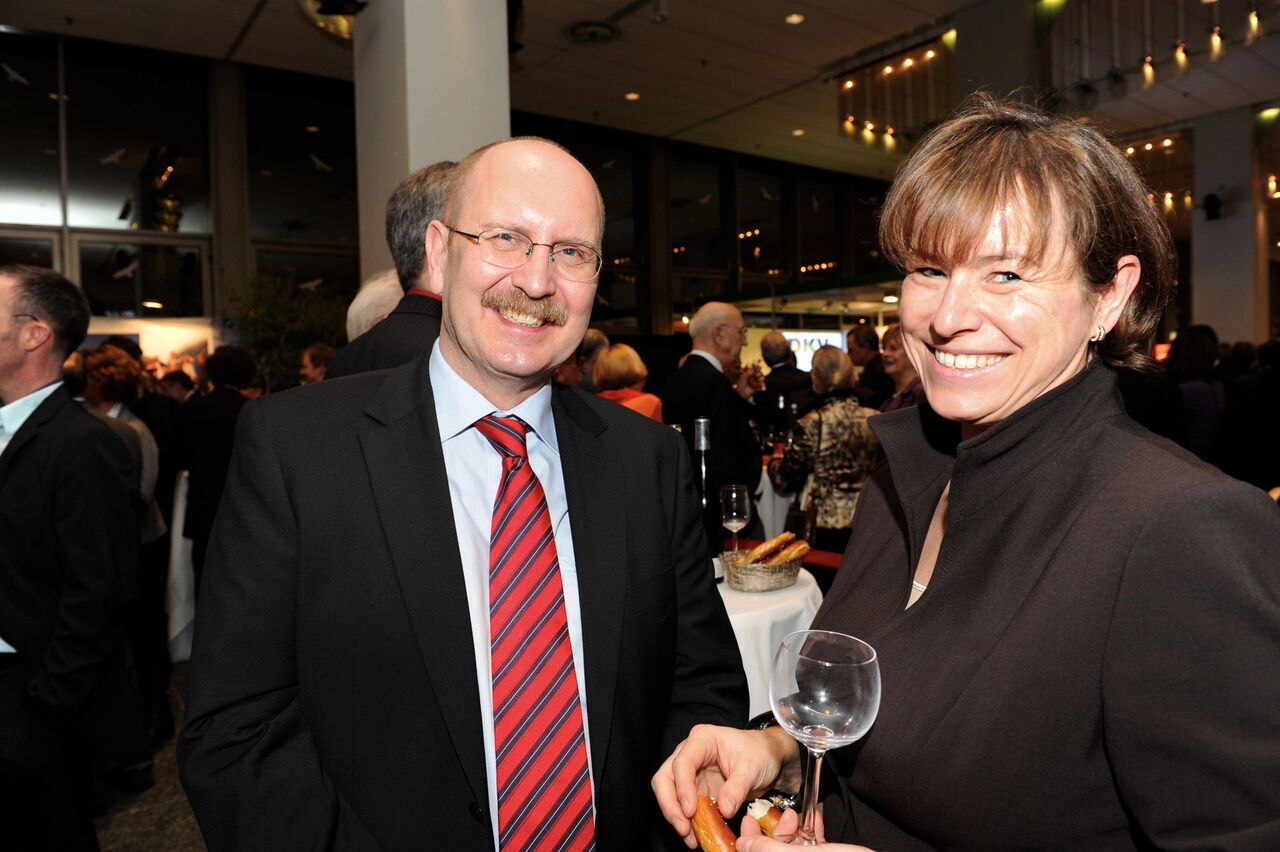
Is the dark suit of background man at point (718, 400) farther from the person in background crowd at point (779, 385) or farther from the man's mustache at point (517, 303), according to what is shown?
the man's mustache at point (517, 303)

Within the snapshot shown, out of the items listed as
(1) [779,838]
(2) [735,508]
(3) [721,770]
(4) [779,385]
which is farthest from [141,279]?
(1) [779,838]

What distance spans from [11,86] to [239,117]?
2.07m

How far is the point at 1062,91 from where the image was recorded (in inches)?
50.9

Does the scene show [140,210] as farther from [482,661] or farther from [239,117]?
[482,661]

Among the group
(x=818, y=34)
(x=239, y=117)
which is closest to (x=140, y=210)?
(x=239, y=117)

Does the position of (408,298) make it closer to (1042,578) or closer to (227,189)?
(1042,578)

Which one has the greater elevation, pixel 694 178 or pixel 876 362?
pixel 694 178

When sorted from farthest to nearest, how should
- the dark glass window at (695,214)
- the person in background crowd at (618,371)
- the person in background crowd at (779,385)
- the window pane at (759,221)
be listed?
the window pane at (759,221) → the dark glass window at (695,214) → the person in background crowd at (779,385) → the person in background crowd at (618,371)

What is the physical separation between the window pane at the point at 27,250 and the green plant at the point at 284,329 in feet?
7.92

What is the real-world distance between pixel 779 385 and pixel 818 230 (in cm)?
793

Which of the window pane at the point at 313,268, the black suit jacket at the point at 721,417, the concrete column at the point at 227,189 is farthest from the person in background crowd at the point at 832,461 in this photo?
the concrete column at the point at 227,189

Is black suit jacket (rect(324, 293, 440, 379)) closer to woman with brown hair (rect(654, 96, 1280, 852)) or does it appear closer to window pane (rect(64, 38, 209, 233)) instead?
woman with brown hair (rect(654, 96, 1280, 852))

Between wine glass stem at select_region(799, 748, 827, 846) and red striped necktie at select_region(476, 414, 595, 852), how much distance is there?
0.38 m

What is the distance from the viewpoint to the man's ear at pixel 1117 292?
3.48 feet
